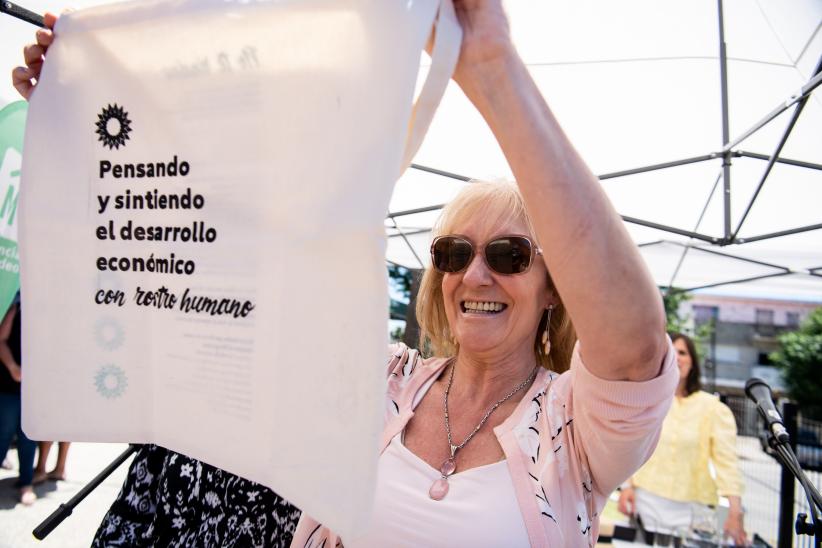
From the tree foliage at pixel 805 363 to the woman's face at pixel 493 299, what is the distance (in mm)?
25621

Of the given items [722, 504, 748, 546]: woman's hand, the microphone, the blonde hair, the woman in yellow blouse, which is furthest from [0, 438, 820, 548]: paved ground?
the microphone

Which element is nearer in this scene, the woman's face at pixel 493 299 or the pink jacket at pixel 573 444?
the pink jacket at pixel 573 444

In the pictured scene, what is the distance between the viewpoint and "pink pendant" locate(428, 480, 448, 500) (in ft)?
4.34

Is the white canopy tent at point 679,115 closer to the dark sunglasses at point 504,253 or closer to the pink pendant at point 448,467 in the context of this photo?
the dark sunglasses at point 504,253

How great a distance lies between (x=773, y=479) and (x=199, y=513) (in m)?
14.0

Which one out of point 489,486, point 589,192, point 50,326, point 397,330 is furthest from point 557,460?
point 397,330

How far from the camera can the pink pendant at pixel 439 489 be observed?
1.32m

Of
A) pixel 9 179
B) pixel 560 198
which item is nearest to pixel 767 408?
pixel 560 198

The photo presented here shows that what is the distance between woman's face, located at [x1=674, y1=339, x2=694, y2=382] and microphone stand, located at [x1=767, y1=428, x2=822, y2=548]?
216 cm

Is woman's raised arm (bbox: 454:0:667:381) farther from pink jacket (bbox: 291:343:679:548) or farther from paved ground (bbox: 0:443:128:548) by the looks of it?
paved ground (bbox: 0:443:128:548)

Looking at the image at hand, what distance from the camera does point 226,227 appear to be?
0.89 metres

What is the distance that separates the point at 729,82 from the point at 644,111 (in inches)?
21.2

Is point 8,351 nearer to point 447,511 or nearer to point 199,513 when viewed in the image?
point 199,513

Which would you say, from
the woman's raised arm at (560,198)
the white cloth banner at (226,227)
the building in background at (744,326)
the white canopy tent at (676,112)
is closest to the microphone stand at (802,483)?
the woman's raised arm at (560,198)
